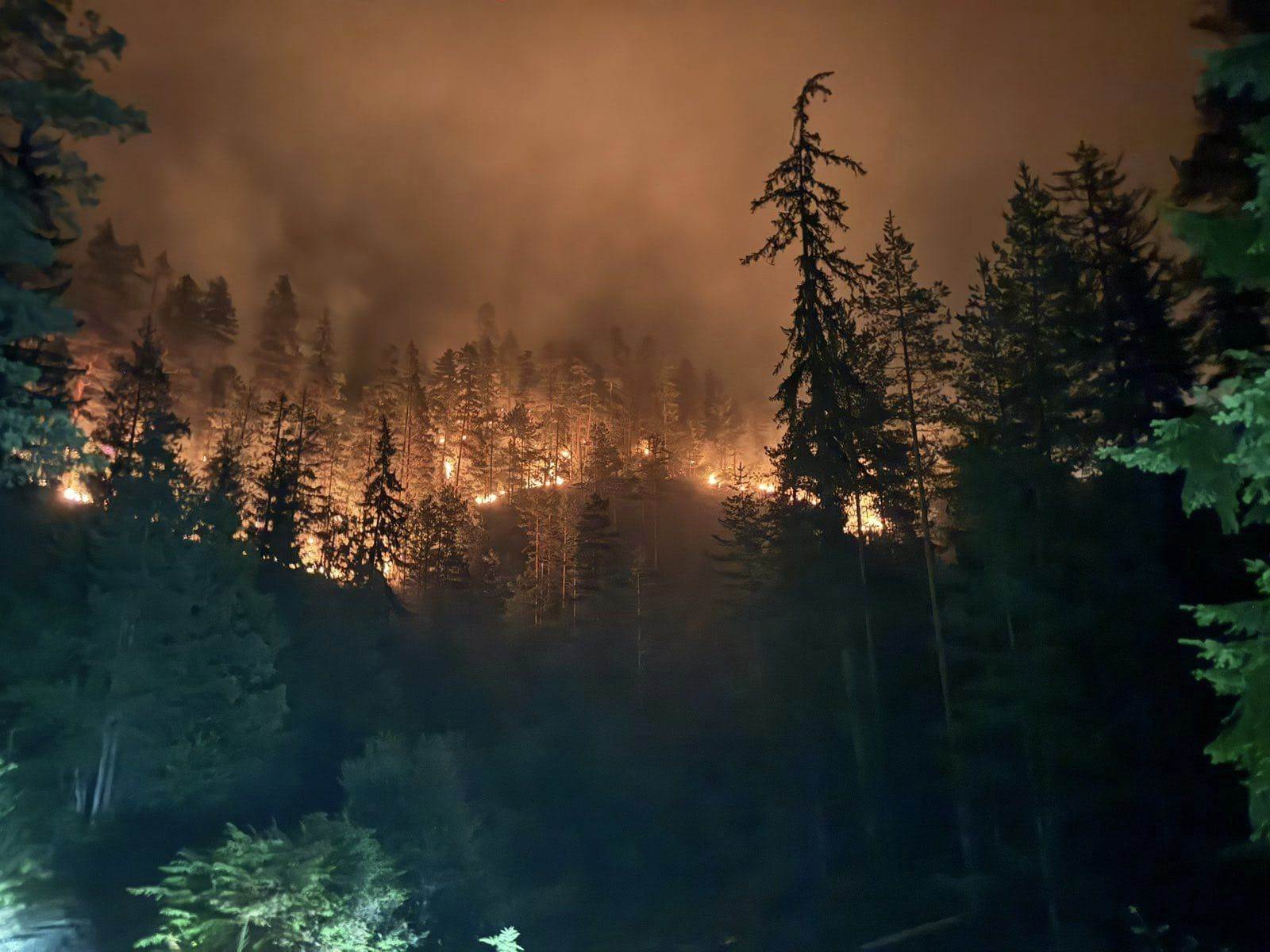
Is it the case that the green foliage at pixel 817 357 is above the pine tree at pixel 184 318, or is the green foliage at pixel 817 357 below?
below

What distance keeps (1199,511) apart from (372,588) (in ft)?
142

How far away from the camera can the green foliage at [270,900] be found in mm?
16391

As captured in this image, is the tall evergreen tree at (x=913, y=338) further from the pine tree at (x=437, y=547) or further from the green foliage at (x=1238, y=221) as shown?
the pine tree at (x=437, y=547)

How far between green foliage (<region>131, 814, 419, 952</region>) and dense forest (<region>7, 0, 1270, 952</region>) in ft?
0.31

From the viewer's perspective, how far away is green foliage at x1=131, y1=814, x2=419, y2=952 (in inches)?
645

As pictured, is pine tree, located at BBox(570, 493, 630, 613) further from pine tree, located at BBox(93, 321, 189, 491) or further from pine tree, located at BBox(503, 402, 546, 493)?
pine tree, located at BBox(93, 321, 189, 491)

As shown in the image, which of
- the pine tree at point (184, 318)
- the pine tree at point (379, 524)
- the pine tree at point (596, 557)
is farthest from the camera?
the pine tree at point (184, 318)

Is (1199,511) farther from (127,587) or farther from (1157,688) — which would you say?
(127,587)

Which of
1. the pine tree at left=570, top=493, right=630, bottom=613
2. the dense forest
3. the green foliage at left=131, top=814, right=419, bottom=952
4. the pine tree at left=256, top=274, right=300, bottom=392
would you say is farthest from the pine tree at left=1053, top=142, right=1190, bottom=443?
the pine tree at left=256, top=274, right=300, bottom=392

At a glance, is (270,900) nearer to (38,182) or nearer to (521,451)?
(38,182)

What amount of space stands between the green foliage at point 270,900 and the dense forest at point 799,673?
9 centimetres

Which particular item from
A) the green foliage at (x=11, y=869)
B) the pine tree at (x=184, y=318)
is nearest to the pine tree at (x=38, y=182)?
the green foliage at (x=11, y=869)

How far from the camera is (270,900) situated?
53.9 ft

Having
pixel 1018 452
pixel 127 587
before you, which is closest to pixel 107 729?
pixel 127 587
